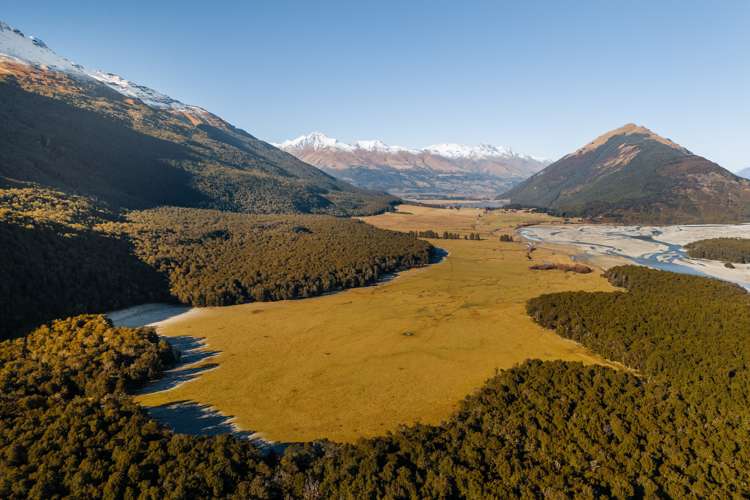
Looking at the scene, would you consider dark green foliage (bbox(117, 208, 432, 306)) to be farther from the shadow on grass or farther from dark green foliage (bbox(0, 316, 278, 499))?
dark green foliage (bbox(0, 316, 278, 499))

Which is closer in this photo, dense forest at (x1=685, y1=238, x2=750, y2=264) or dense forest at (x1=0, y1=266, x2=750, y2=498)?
dense forest at (x1=0, y1=266, x2=750, y2=498)

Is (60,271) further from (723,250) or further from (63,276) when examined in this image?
(723,250)

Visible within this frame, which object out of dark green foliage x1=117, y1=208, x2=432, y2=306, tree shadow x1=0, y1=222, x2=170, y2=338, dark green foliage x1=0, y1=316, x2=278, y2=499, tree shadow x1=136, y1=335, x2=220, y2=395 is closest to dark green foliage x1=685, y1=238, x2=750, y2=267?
dark green foliage x1=117, y1=208, x2=432, y2=306

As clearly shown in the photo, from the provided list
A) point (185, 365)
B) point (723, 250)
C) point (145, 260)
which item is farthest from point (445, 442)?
point (723, 250)

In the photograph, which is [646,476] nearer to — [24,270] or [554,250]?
[24,270]

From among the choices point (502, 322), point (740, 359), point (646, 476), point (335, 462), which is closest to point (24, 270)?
point (335, 462)

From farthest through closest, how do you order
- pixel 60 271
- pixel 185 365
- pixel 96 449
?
pixel 60 271, pixel 185 365, pixel 96 449
